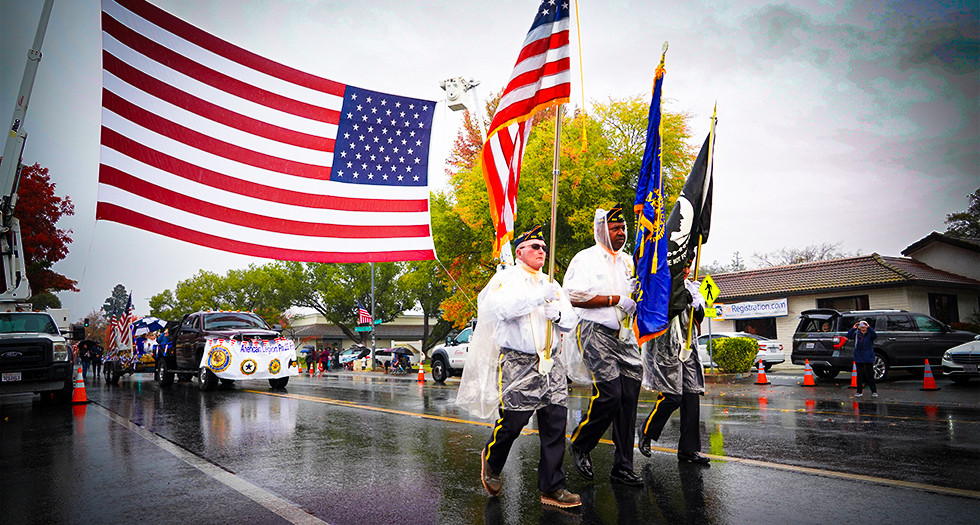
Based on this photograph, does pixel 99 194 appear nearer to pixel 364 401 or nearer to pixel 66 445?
pixel 66 445

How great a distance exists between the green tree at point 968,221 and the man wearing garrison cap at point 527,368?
4340 centimetres

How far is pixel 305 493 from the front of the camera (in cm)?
477

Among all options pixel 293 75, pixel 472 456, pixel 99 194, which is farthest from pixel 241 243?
pixel 472 456

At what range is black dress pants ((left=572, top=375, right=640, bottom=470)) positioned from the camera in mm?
5137

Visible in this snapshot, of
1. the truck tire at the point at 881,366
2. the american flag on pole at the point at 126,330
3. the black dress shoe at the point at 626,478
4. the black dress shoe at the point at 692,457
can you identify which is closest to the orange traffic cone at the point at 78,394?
the american flag on pole at the point at 126,330

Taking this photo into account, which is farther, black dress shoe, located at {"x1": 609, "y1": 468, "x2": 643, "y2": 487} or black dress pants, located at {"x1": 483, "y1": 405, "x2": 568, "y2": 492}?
black dress shoe, located at {"x1": 609, "y1": 468, "x2": 643, "y2": 487}

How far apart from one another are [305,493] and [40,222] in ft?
91.8

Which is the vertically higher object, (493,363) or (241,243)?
(241,243)

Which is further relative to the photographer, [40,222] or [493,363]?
[40,222]

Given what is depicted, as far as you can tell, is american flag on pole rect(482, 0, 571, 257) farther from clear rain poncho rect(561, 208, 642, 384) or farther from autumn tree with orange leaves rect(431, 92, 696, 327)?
autumn tree with orange leaves rect(431, 92, 696, 327)

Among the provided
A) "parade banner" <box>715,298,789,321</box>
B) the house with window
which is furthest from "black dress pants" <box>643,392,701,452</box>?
"parade banner" <box>715,298,789,321</box>

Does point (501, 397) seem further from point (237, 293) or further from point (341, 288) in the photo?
point (237, 293)

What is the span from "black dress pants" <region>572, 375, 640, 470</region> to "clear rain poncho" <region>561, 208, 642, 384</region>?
0.09m

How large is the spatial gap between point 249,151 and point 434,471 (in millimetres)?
3228
